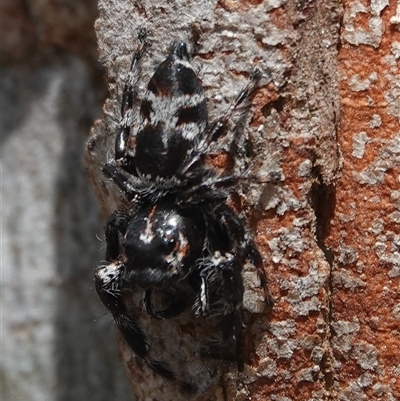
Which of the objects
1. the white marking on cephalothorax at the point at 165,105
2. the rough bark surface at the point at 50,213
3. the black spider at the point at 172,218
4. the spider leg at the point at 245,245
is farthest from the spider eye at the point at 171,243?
the rough bark surface at the point at 50,213

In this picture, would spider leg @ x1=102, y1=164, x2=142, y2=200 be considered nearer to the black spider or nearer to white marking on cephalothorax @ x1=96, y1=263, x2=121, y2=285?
the black spider

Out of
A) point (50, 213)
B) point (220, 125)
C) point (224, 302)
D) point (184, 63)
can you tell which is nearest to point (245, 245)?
point (224, 302)

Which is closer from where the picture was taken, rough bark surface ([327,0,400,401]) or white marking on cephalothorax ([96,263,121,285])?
rough bark surface ([327,0,400,401])

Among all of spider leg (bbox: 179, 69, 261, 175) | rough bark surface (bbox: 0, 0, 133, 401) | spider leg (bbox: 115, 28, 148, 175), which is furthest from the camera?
rough bark surface (bbox: 0, 0, 133, 401)

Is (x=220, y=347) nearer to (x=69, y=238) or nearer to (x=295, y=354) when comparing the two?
(x=295, y=354)

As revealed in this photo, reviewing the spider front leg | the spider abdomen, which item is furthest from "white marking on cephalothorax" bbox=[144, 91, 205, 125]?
the spider front leg

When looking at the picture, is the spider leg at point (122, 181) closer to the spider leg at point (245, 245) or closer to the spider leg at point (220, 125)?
the spider leg at point (220, 125)

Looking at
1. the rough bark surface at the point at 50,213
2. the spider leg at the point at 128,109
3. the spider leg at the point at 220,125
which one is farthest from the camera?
the rough bark surface at the point at 50,213
